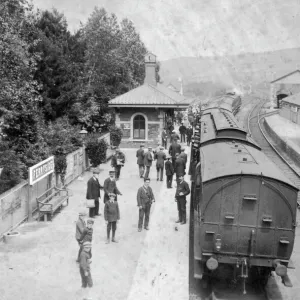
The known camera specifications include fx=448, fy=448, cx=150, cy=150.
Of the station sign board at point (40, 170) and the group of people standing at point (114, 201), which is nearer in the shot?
the group of people standing at point (114, 201)

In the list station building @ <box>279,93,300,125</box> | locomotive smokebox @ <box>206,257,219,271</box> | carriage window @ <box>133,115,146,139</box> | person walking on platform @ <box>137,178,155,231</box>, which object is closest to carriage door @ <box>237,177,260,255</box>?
locomotive smokebox @ <box>206,257,219,271</box>

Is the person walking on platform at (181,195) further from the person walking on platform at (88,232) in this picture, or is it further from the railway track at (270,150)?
the railway track at (270,150)

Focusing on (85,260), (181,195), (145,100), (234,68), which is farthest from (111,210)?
(234,68)

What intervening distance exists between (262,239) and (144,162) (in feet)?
32.7

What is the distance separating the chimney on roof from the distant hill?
75.2 metres

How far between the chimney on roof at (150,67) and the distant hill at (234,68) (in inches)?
2959

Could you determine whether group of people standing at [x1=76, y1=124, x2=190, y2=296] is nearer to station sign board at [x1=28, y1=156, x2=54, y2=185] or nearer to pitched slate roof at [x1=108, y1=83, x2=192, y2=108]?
station sign board at [x1=28, y1=156, x2=54, y2=185]

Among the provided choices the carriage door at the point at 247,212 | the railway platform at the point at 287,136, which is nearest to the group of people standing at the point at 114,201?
the carriage door at the point at 247,212

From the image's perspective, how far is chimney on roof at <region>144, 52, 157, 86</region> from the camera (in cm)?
3112

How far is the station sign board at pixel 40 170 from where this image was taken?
12766 mm

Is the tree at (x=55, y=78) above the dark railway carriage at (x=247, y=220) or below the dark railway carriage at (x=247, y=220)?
above

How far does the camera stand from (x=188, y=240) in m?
11.8

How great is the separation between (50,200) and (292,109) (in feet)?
93.2

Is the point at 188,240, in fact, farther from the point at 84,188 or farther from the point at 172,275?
the point at 84,188
